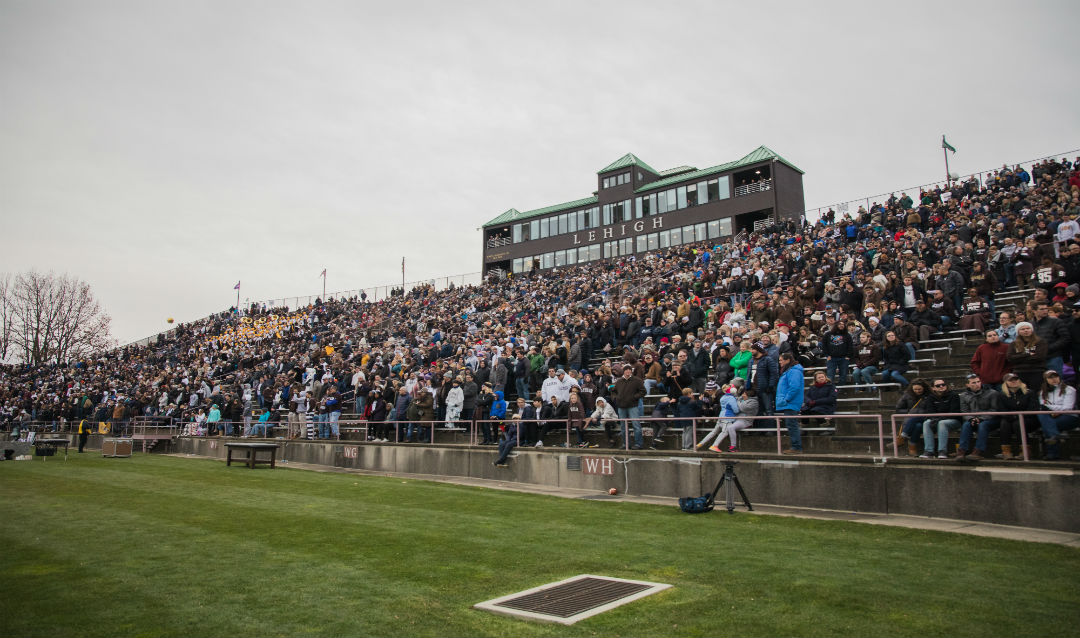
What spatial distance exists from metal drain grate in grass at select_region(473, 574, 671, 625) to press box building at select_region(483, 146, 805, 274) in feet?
141

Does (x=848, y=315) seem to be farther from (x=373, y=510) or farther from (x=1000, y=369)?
(x=373, y=510)

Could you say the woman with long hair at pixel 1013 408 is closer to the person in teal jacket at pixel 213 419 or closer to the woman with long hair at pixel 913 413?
the woman with long hair at pixel 913 413

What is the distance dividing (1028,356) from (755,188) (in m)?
38.4

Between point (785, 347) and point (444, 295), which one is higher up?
point (444, 295)

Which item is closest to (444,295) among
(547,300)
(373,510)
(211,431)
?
(547,300)

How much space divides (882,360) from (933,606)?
9340 mm

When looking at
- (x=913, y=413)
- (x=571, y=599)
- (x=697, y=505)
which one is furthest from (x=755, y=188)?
(x=571, y=599)

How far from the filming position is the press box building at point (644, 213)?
156 feet

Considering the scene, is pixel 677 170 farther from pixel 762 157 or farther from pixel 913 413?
pixel 913 413

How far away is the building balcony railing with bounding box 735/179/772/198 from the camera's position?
46562mm

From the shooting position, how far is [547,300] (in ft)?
122

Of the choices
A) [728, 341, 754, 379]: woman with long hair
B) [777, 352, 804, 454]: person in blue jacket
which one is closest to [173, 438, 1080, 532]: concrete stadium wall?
[777, 352, 804, 454]: person in blue jacket

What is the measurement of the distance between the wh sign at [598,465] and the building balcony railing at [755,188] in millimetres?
35777

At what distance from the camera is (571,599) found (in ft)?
19.7
